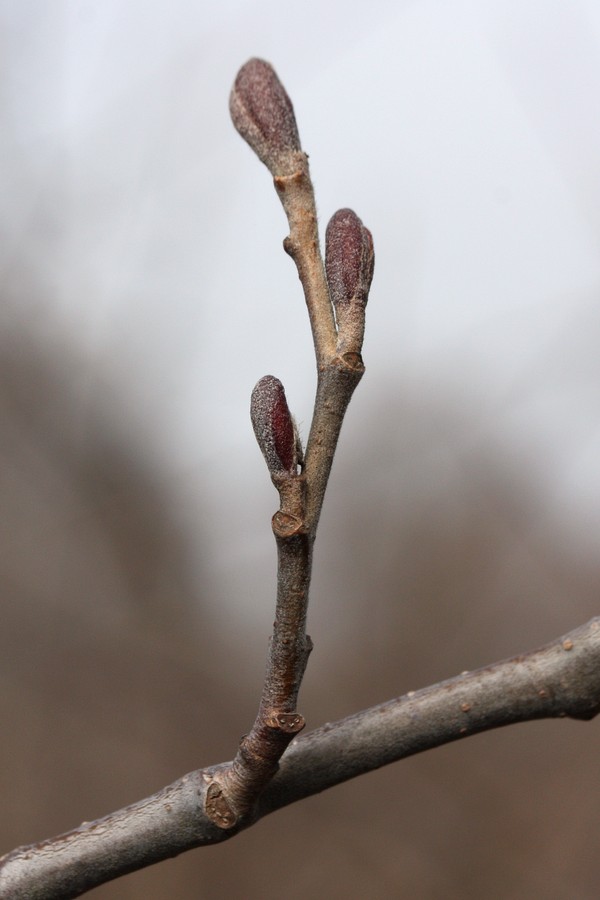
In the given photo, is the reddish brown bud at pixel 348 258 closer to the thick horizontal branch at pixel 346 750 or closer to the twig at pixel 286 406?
the twig at pixel 286 406

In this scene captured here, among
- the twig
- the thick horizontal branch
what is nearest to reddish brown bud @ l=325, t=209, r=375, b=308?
the twig

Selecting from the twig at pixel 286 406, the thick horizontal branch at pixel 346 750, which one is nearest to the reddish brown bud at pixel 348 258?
the twig at pixel 286 406

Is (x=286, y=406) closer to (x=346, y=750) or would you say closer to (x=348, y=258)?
(x=348, y=258)

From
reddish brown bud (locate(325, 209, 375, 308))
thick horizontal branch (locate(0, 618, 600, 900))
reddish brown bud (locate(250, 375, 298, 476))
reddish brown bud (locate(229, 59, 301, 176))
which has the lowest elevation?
thick horizontal branch (locate(0, 618, 600, 900))

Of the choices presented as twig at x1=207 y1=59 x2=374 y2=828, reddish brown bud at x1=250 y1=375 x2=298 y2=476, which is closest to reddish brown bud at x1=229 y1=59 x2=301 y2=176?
twig at x1=207 y1=59 x2=374 y2=828

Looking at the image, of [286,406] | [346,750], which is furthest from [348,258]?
[346,750]

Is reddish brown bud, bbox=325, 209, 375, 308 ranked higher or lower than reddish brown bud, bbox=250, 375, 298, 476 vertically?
higher

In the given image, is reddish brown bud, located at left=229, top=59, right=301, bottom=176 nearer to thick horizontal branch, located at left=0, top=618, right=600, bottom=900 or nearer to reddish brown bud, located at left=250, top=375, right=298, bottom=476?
reddish brown bud, located at left=250, top=375, right=298, bottom=476
